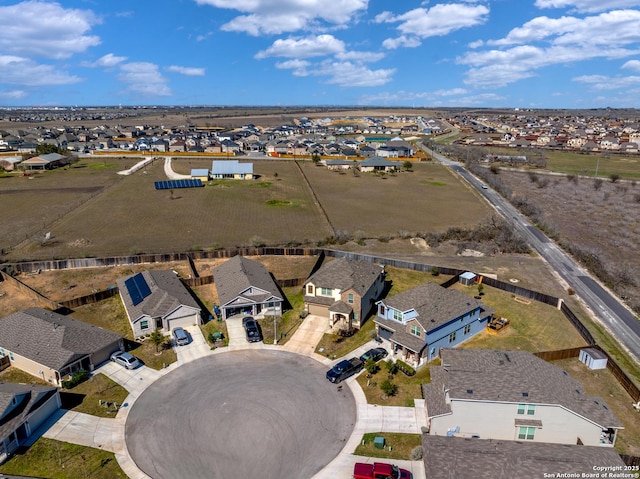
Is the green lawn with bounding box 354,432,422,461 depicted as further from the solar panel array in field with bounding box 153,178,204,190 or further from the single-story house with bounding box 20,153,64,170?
the single-story house with bounding box 20,153,64,170

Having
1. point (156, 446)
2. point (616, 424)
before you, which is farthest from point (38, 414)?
point (616, 424)

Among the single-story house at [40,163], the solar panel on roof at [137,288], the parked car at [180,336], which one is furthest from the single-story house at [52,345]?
the single-story house at [40,163]

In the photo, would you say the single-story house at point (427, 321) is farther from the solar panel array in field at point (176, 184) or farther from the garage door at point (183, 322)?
the solar panel array in field at point (176, 184)

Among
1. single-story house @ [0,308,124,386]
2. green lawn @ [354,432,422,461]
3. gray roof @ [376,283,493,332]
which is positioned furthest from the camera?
gray roof @ [376,283,493,332]

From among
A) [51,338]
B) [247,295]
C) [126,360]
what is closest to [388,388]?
[247,295]

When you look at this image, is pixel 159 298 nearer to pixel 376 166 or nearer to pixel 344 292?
pixel 344 292

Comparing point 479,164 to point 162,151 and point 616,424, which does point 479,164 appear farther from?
point 616,424

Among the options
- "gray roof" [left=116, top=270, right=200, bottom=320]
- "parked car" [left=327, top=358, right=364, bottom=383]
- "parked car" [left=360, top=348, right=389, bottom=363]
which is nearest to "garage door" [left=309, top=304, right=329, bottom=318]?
"parked car" [left=360, top=348, right=389, bottom=363]
